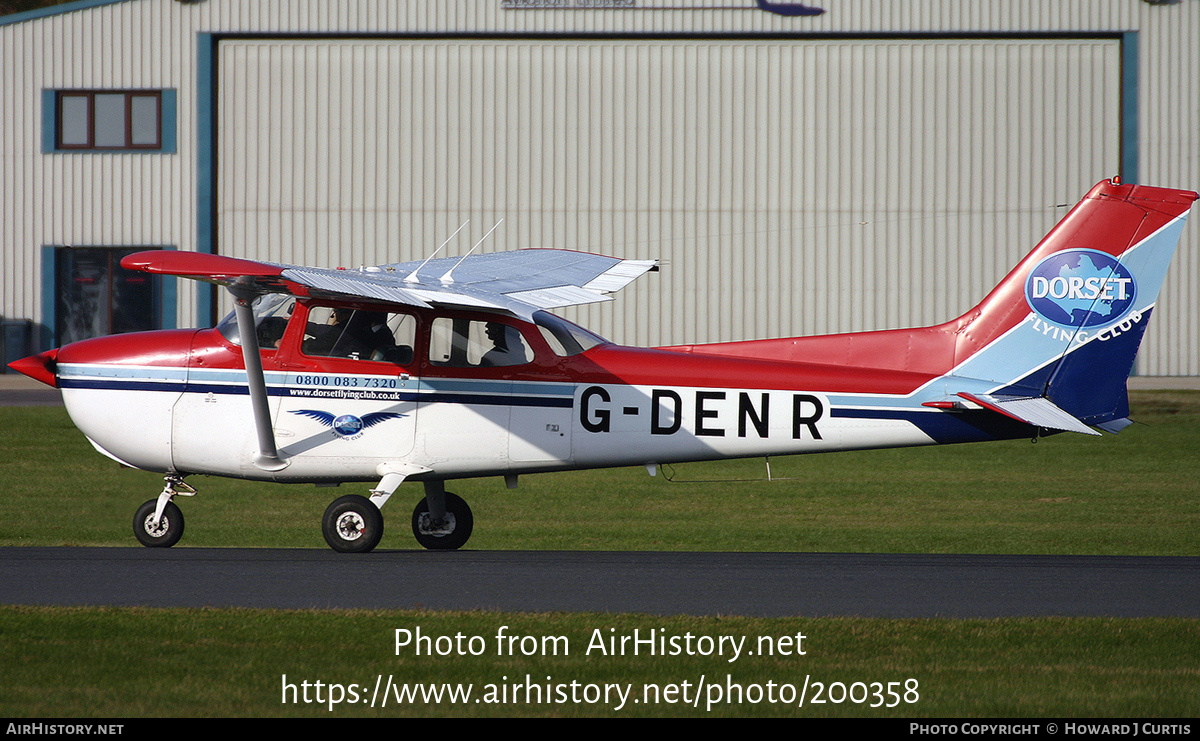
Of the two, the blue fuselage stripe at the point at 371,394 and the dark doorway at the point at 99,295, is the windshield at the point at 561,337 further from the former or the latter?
the dark doorway at the point at 99,295

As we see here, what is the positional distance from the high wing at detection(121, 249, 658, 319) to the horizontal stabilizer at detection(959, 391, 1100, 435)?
3153 mm

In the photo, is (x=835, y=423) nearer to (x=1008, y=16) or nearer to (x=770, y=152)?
(x=770, y=152)

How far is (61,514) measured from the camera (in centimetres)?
1434

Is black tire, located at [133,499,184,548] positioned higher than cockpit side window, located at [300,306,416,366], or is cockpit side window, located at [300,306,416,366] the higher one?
cockpit side window, located at [300,306,416,366]

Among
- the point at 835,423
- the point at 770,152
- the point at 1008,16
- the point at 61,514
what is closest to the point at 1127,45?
the point at 1008,16

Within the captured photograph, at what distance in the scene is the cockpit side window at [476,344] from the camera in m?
10.2

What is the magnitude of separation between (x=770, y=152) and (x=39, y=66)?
52.0 feet

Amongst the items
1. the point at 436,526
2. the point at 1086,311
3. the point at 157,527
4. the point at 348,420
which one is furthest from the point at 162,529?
the point at 1086,311

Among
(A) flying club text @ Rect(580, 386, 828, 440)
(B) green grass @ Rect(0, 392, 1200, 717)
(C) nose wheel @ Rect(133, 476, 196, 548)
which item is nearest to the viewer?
(B) green grass @ Rect(0, 392, 1200, 717)

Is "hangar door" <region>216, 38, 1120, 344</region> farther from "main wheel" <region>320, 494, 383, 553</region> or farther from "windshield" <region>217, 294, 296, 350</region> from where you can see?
"main wheel" <region>320, 494, 383, 553</region>

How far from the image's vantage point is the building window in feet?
88.2

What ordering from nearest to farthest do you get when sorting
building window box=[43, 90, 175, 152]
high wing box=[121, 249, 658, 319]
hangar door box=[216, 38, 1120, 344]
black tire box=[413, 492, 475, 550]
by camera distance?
high wing box=[121, 249, 658, 319]
black tire box=[413, 492, 475, 550]
hangar door box=[216, 38, 1120, 344]
building window box=[43, 90, 175, 152]

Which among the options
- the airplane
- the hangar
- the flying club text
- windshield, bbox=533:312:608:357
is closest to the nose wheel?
the airplane

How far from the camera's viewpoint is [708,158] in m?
26.0
